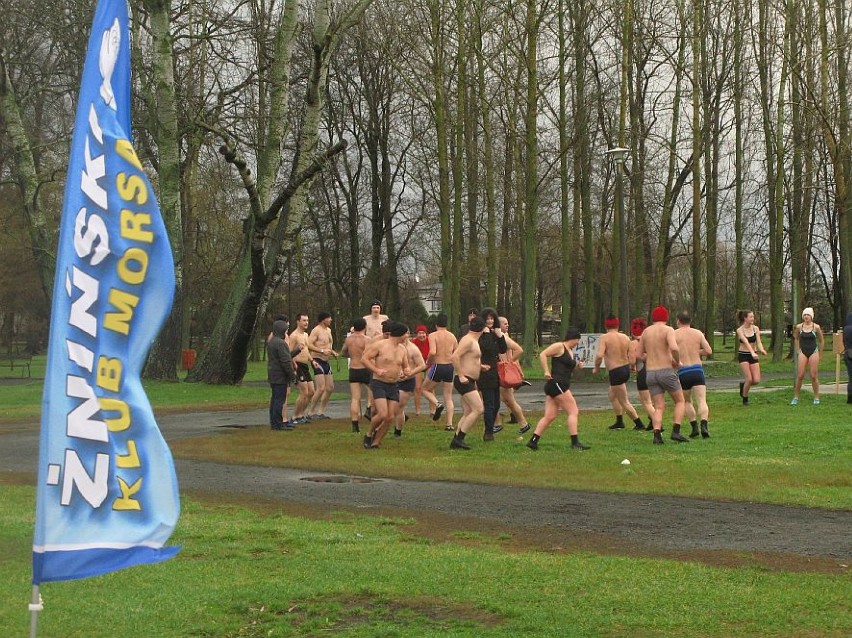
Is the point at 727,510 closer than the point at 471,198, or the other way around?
the point at 727,510

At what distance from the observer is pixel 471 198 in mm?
52125

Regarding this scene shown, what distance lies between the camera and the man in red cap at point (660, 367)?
55.5ft

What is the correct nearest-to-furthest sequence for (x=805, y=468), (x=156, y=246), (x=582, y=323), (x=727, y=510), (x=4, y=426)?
(x=156, y=246)
(x=727, y=510)
(x=805, y=468)
(x=4, y=426)
(x=582, y=323)

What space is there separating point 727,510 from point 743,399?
1300 centimetres

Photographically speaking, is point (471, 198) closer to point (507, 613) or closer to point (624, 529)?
point (624, 529)

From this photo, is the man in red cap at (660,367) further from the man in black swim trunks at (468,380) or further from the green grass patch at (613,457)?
the man in black swim trunks at (468,380)

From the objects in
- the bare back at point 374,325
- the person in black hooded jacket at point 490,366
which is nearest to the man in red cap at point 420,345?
the bare back at point 374,325

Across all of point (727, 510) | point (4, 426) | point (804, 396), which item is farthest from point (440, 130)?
point (727, 510)

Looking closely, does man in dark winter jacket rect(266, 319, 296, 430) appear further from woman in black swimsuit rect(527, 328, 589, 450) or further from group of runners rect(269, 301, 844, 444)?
woman in black swimsuit rect(527, 328, 589, 450)

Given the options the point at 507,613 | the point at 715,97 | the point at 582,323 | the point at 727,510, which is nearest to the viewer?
the point at 507,613

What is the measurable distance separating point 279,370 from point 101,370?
14.6 m

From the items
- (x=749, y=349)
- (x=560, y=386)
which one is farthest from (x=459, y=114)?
(x=560, y=386)

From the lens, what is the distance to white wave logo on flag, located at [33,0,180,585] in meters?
5.04

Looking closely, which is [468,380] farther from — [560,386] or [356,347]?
[356,347]
